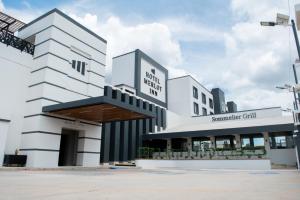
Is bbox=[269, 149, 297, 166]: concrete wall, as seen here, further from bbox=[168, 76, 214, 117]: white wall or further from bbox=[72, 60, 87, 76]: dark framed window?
bbox=[72, 60, 87, 76]: dark framed window

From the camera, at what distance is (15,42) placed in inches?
801

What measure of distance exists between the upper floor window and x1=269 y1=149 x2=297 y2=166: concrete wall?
24650 mm

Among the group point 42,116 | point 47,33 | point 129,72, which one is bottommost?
point 42,116

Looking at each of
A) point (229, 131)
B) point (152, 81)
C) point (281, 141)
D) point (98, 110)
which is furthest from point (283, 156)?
point (98, 110)

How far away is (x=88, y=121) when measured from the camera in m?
23.2

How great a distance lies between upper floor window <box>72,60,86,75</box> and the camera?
22.5 m

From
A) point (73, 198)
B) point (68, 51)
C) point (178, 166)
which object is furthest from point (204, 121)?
point (73, 198)

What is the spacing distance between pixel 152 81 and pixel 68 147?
22.7m

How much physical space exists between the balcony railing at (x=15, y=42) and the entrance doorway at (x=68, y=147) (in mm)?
7797

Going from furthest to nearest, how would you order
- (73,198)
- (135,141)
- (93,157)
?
(135,141)
(93,157)
(73,198)

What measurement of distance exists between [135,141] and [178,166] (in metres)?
6.34

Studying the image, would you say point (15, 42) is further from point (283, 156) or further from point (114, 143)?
point (283, 156)

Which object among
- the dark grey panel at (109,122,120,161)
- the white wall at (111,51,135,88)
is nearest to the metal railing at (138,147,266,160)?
the dark grey panel at (109,122,120,161)

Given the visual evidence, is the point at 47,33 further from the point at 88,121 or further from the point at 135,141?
the point at 135,141
